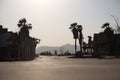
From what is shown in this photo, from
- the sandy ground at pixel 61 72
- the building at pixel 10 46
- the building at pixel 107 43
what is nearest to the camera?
the sandy ground at pixel 61 72

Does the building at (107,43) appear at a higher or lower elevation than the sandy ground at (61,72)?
higher

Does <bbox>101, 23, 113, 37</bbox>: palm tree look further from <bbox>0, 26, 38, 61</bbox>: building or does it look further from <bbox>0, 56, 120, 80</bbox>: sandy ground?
<bbox>0, 56, 120, 80</bbox>: sandy ground

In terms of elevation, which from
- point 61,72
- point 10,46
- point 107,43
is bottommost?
point 61,72

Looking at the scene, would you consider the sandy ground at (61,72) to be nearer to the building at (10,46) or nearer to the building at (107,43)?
the building at (10,46)

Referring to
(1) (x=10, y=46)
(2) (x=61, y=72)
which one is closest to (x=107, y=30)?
(1) (x=10, y=46)

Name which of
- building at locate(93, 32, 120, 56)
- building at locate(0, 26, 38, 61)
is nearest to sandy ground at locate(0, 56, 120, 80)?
building at locate(0, 26, 38, 61)

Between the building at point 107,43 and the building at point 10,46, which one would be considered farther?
the building at point 107,43

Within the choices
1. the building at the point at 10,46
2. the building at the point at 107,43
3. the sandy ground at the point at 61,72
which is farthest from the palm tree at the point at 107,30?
the sandy ground at the point at 61,72

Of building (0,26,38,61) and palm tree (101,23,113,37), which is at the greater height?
palm tree (101,23,113,37)

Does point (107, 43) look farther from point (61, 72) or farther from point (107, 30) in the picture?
point (61, 72)

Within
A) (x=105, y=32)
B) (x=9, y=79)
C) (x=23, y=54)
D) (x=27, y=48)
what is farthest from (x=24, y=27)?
(x=9, y=79)

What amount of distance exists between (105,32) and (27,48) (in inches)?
1371

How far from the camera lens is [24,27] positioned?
91312 mm

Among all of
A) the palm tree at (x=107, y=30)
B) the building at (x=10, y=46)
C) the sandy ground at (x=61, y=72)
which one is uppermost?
the palm tree at (x=107, y=30)
